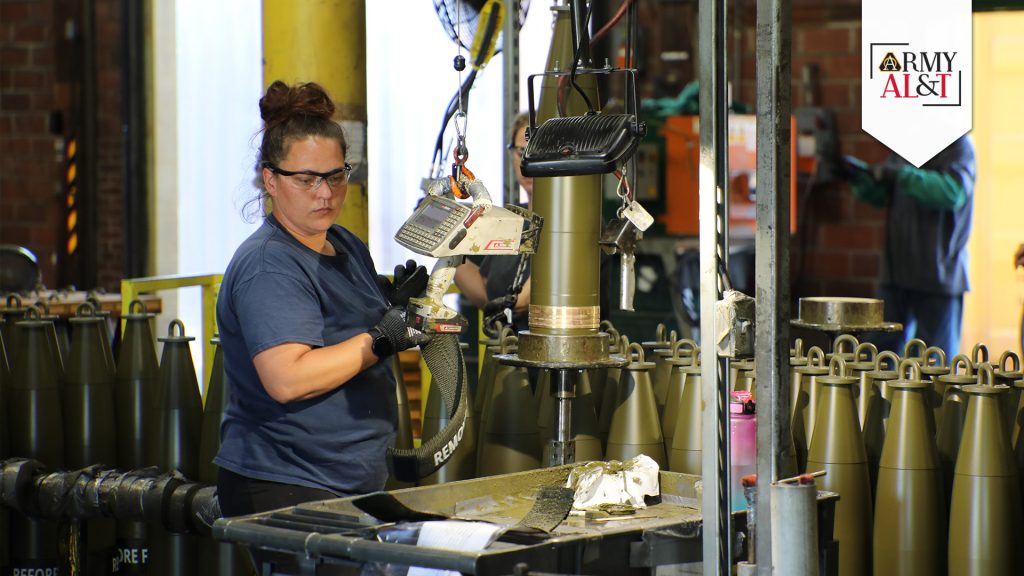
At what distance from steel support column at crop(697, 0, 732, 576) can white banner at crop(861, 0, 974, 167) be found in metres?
0.44

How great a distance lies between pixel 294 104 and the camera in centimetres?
208

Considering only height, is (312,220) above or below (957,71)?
below

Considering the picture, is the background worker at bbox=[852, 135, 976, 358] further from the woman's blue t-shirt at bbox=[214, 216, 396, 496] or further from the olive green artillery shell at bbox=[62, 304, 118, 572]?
the woman's blue t-shirt at bbox=[214, 216, 396, 496]

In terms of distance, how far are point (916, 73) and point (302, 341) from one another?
3.16 ft

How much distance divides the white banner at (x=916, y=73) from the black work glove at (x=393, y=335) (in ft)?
2.36

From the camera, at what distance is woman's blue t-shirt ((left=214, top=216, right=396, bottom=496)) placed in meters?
1.98

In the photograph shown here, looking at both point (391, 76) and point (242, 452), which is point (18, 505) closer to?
point (242, 452)

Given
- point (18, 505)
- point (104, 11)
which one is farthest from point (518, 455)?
point (104, 11)

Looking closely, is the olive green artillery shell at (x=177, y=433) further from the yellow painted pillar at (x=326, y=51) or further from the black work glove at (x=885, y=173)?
the black work glove at (x=885, y=173)

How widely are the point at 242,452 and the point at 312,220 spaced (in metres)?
0.38

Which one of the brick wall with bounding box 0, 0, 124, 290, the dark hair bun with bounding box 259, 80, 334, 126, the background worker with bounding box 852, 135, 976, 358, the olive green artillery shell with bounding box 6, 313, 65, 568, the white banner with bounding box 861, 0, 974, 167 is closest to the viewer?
the white banner with bounding box 861, 0, 974, 167

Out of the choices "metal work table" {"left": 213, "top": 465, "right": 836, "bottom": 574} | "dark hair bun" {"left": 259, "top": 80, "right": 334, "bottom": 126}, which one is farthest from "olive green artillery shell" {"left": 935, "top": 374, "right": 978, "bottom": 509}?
"dark hair bun" {"left": 259, "top": 80, "right": 334, "bottom": 126}

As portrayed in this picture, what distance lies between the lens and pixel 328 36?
3154 mm

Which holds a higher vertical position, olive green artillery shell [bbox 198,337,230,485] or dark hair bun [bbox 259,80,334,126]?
dark hair bun [bbox 259,80,334,126]
